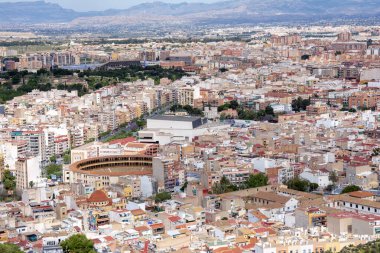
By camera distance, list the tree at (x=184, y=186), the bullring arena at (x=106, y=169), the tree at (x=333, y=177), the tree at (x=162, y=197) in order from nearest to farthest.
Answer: the tree at (x=162, y=197) → the tree at (x=184, y=186) → the tree at (x=333, y=177) → the bullring arena at (x=106, y=169)

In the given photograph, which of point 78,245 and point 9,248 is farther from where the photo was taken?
point 78,245

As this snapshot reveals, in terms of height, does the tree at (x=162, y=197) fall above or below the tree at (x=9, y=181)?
above

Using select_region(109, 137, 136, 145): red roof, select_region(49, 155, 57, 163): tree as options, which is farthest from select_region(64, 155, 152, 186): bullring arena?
select_region(49, 155, 57, 163): tree

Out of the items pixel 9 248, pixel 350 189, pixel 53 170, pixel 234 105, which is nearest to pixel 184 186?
pixel 350 189

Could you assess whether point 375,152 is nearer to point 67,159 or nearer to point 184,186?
point 184,186

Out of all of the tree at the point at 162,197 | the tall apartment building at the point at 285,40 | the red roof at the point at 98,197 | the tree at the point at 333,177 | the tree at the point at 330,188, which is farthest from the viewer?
the tall apartment building at the point at 285,40

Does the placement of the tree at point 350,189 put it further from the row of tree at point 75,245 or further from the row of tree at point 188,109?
the row of tree at point 188,109

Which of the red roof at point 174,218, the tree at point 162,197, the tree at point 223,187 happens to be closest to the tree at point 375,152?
the tree at point 223,187
